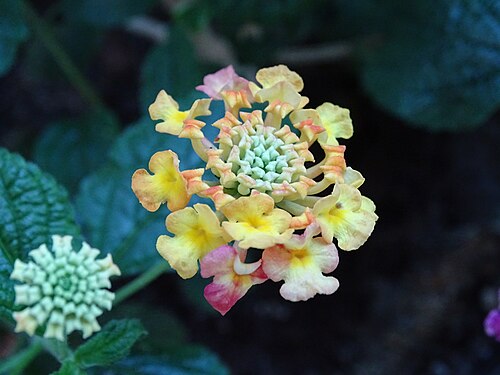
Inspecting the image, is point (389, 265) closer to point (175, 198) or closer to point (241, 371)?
point (241, 371)

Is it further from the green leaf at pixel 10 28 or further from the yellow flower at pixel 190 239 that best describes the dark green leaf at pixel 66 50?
the yellow flower at pixel 190 239

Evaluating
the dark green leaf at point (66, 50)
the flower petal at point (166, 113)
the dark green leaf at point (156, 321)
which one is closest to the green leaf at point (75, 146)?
the dark green leaf at point (66, 50)


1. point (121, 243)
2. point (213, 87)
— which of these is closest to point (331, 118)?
point (213, 87)

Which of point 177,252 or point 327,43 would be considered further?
point 327,43

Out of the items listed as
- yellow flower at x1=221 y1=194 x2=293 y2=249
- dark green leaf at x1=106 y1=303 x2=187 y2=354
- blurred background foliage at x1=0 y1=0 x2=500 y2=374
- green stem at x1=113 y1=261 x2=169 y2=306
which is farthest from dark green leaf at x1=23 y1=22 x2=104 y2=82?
yellow flower at x1=221 y1=194 x2=293 y2=249

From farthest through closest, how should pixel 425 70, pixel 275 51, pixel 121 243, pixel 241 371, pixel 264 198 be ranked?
pixel 241 371 < pixel 275 51 < pixel 425 70 < pixel 121 243 < pixel 264 198

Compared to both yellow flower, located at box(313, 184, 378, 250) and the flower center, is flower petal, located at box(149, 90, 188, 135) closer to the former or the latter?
the flower center

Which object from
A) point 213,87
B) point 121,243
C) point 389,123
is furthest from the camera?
point 389,123

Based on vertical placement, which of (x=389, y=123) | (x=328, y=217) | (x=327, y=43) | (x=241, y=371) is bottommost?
(x=241, y=371)
